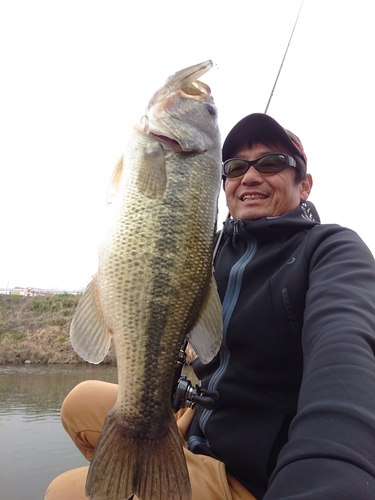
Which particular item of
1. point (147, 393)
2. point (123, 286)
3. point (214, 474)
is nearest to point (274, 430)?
point (214, 474)

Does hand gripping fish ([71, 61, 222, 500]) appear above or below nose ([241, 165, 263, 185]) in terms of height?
below

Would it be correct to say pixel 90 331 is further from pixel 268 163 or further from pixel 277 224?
pixel 268 163

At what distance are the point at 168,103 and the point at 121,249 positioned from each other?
0.95m

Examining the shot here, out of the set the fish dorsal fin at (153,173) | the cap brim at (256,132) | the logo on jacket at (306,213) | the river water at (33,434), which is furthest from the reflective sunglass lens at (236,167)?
the river water at (33,434)

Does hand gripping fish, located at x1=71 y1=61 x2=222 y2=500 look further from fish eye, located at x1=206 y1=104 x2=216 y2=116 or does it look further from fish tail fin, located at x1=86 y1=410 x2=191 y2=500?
fish eye, located at x1=206 y1=104 x2=216 y2=116

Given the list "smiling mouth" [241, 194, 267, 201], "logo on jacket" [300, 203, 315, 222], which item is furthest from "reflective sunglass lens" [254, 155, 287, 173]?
"logo on jacket" [300, 203, 315, 222]

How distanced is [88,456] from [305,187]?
2.39 m

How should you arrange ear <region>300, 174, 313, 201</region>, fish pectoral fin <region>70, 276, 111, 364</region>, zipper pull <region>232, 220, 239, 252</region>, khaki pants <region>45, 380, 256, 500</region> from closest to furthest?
fish pectoral fin <region>70, 276, 111, 364</region>, khaki pants <region>45, 380, 256, 500</region>, zipper pull <region>232, 220, 239, 252</region>, ear <region>300, 174, 313, 201</region>

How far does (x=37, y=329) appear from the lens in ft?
55.0

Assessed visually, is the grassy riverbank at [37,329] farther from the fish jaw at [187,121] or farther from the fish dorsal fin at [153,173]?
the fish dorsal fin at [153,173]

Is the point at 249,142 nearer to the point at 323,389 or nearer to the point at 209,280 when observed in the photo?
the point at 209,280

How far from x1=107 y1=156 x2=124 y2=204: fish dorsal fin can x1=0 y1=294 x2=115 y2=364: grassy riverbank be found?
11730 millimetres

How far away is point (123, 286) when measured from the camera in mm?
1619

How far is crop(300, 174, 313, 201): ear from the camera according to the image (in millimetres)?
2689
